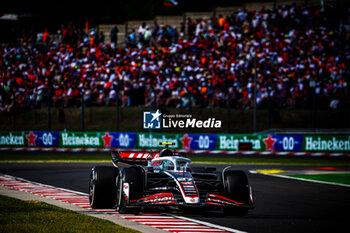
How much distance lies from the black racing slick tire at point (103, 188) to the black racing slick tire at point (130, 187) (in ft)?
1.58

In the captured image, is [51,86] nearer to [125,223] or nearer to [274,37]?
A: [274,37]

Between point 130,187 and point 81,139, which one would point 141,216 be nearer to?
point 130,187

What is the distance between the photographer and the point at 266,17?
35.9 m

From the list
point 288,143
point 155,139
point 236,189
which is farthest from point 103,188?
point 155,139

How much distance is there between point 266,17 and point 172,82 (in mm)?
7412

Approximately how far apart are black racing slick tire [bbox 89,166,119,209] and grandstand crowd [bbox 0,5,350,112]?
17.5 meters

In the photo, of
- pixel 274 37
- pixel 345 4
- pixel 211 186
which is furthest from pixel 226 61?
pixel 211 186

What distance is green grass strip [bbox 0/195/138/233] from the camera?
29.8 feet

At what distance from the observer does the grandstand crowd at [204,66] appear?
1207 inches

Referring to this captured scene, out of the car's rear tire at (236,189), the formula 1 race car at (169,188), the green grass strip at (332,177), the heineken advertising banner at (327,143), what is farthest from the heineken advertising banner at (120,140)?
the car's rear tire at (236,189)

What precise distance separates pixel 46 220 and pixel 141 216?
1.81 m

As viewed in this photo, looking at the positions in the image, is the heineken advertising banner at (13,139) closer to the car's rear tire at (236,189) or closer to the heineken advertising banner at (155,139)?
the heineken advertising banner at (155,139)

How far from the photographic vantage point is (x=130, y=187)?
10492 mm

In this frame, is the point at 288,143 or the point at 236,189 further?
the point at 288,143
